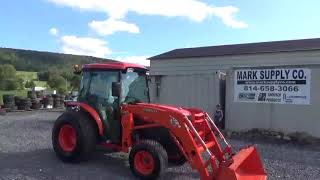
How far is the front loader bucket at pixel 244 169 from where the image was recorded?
758 cm

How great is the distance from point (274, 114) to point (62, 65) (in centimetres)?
5922

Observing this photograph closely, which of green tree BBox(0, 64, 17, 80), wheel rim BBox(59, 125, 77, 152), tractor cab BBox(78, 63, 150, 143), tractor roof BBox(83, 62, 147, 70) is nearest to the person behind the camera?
tractor cab BBox(78, 63, 150, 143)

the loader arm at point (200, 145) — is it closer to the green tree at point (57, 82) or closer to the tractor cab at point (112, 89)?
the tractor cab at point (112, 89)

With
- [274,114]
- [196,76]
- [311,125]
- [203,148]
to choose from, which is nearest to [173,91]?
[196,76]

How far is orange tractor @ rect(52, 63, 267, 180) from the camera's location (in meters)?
8.23

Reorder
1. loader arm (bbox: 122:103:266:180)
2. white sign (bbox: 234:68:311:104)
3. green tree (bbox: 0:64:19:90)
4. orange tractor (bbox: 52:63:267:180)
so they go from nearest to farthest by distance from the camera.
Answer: loader arm (bbox: 122:103:266:180)
orange tractor (bbox: 52:63:267:180)
white sign (bbox: 234:68:311:104)
green tree (bbox: 0:64:19:90)

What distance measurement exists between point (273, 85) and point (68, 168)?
334 inches

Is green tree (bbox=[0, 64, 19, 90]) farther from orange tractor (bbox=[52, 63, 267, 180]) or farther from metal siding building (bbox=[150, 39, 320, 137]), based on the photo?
A: orange tractor (bbox=[52, 63, 267, 180])

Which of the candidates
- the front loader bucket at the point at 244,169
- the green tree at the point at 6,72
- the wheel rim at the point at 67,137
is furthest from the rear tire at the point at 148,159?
the green tree at the point at 6,72

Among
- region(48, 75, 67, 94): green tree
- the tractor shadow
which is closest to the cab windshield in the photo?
the tractor shadow

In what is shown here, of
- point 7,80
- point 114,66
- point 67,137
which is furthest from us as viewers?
point 7,80

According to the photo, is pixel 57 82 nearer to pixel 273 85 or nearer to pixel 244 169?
pixel 273 85

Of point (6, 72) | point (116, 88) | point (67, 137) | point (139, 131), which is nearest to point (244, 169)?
point (139, 131)

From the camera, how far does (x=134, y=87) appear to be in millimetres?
10383
